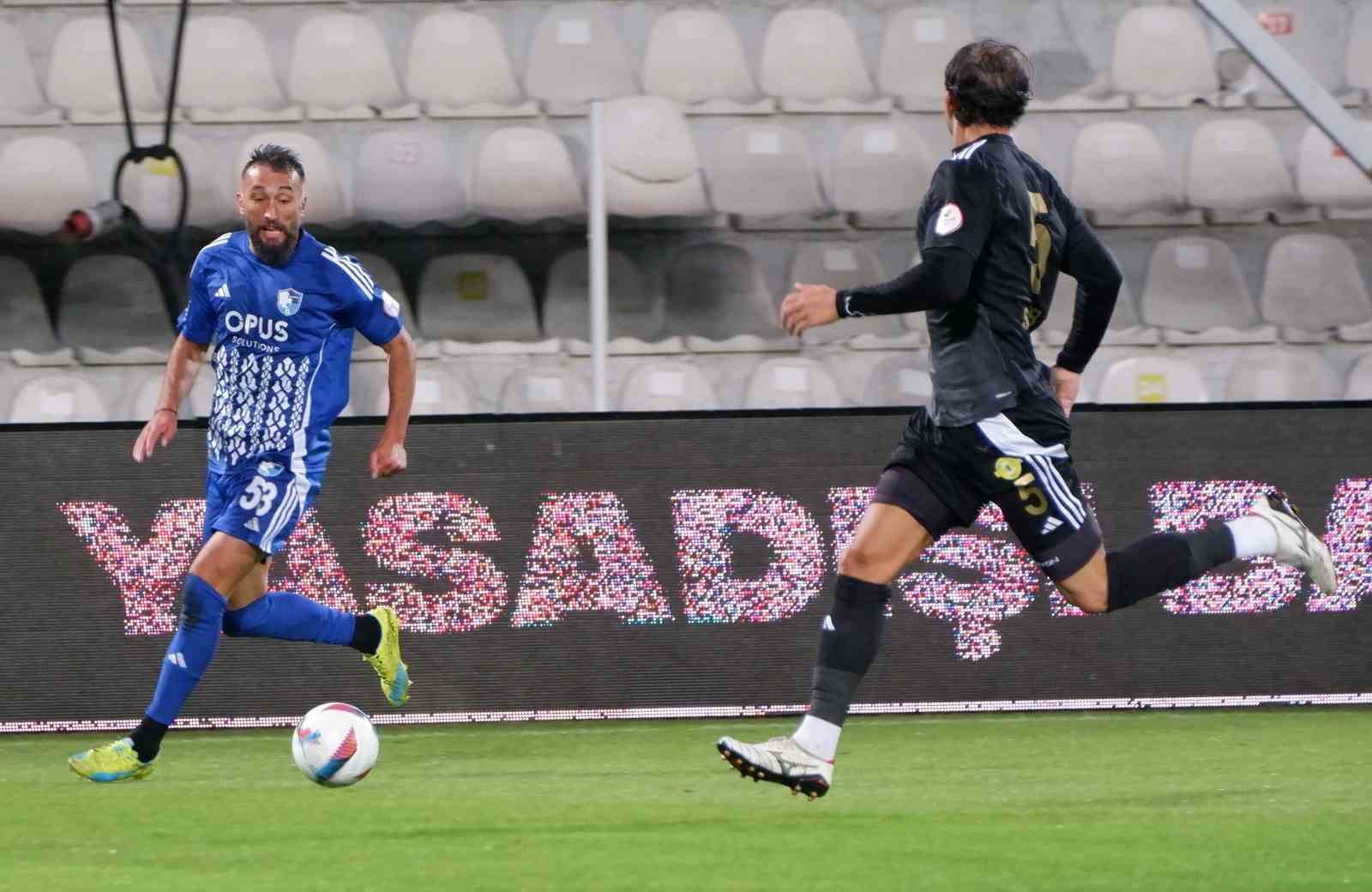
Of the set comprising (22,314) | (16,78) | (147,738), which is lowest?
(147,738)

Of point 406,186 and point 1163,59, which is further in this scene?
point 1163,59

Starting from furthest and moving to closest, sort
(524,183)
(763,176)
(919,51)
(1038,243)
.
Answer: (919,51) < (763,176) < (524,183) < (1038,243)

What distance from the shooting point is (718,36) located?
10.2 meters

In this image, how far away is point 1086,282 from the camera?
5105 mm

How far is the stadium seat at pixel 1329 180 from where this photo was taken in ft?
32.2

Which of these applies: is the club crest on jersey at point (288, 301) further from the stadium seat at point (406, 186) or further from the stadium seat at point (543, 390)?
the stadium seat at point (406, 186)

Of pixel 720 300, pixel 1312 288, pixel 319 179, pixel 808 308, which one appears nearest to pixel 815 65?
pixel 720 300

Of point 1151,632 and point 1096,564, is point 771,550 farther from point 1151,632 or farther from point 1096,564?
point 1096,564

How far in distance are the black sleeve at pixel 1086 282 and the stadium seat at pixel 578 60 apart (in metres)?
5.18

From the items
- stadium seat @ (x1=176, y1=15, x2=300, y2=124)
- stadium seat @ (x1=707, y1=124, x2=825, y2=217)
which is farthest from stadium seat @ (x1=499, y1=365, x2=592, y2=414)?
stadium seat @ (x1=176, y1=15, x2=300, y2=124)

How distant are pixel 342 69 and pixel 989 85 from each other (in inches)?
234

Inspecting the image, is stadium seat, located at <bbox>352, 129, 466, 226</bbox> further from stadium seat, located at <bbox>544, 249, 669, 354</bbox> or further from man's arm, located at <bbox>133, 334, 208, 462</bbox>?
man's arm, located at <bbox>133, 334, 208, 462</bbox>

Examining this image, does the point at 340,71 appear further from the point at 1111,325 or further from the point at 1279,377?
the point at 1279,377

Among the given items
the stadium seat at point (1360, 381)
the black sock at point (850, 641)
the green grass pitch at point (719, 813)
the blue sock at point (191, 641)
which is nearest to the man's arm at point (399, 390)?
the blue sock at point (191, 641)
